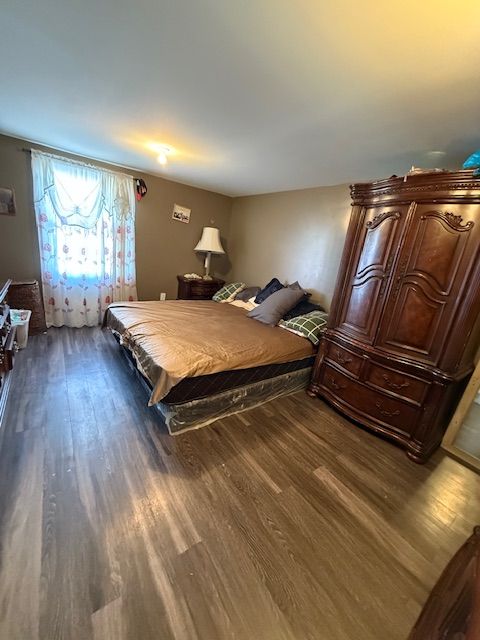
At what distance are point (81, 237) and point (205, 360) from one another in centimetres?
274

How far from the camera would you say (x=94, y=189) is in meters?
3.32

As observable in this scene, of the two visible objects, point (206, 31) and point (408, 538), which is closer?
point (206, 31)

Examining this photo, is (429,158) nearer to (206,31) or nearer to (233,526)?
(206,31)

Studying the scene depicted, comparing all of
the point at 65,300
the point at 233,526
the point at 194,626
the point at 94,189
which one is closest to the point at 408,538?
the point at 233,526

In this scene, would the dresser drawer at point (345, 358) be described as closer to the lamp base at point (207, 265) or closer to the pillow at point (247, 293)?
the pillow at point (247, 293)

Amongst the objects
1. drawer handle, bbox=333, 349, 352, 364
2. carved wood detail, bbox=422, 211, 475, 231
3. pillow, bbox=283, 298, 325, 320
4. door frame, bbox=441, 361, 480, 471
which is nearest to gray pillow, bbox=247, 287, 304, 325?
pillow, bbox=283, 298, 325, 320

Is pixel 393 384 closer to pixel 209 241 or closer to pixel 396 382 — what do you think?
pixel 396 382

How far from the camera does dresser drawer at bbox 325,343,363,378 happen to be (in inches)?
87.0

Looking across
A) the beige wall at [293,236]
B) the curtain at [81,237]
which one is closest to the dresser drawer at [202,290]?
the beige wall at [293,236]

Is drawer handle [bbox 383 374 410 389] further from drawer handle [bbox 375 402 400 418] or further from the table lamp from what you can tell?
the table lamp

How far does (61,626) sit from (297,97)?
2611 mm

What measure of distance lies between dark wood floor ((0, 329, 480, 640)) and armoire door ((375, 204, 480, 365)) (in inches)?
34.9

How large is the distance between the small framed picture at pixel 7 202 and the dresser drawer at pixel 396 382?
415 centimetres

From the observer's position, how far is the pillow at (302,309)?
9.99 ft
